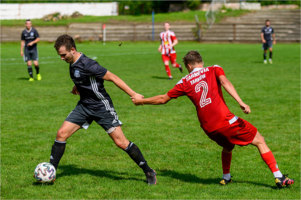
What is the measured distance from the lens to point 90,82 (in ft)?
17.2

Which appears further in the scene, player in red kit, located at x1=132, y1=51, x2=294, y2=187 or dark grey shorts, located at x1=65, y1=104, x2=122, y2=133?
dark grey shorts, located at x1=65, y1=104, x2=122, y2=133

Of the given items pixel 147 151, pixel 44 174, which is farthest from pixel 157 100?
pixel 147 151

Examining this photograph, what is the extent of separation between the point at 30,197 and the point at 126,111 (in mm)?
5459

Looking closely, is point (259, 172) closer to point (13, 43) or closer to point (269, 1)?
point (13, 43)

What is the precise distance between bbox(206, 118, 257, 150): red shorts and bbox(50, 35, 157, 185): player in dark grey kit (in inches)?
46.6

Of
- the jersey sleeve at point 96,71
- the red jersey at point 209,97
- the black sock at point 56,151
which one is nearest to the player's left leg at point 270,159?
the red jersey at point 209,97

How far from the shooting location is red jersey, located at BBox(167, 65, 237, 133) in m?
4.87

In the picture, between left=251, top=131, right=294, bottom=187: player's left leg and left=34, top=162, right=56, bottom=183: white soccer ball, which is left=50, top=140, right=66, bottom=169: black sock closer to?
left=34, top=162, right=56, bottom=183: white soccer ball

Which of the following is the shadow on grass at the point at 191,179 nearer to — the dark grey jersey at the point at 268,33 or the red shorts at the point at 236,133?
the red shorts at the point at 236,133

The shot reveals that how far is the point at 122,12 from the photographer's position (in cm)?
6200

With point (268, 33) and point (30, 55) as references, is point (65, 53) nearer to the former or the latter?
point (30, 55)

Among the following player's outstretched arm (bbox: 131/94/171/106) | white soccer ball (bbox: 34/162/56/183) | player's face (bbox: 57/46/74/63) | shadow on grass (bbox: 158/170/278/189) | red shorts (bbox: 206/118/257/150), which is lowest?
shadow on grass (bbox: 158/170/278/189)

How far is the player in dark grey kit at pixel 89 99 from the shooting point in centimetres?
514

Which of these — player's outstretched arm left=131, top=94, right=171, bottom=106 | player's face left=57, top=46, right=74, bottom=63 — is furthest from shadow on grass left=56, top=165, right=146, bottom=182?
player's face left=57, top=46, right=74, bottom=63
